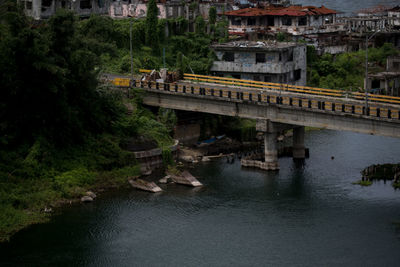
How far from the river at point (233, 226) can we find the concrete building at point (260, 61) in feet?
82.5

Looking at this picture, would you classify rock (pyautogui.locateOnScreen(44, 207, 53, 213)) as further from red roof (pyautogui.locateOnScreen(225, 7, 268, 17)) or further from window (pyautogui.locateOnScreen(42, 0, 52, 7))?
red roof (pyautogui.locateOnScreen(225, 7, 268, 17))

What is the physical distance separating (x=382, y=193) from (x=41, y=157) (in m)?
30.9

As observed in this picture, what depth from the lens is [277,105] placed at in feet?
262

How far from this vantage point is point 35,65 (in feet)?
233

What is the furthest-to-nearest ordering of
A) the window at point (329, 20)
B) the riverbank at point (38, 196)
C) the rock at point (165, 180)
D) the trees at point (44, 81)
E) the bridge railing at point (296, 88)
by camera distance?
the window at point (329, 20) < the bridge railing at point (296, 88) < the rock at point (165, 180) < the trees at point (44, 81) < the riverbank at point (38, 196)

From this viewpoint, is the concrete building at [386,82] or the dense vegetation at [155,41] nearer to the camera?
the dense vegetation at [155,41]

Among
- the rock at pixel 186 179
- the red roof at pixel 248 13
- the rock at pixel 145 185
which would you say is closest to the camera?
the rock at pixel 145 185

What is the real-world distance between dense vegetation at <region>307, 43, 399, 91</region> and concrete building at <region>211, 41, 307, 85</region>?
24.9 feet

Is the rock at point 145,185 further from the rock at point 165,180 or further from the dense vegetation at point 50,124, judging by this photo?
the rock at point 165,180

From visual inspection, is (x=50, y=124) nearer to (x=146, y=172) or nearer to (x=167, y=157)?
(x=146, y=172)

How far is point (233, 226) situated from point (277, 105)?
1919 centimetres

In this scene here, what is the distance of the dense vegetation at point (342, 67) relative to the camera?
371ft

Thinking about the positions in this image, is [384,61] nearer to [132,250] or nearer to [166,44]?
[166,44]

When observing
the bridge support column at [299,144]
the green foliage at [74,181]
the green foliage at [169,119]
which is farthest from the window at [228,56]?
the green foliage at [74,181]
